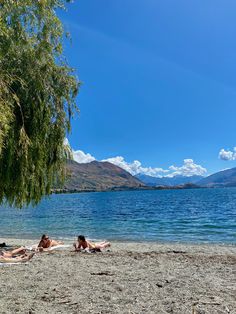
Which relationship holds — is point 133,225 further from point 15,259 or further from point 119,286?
point 119,286

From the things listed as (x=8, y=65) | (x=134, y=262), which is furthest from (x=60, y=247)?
(x=8, y=65)

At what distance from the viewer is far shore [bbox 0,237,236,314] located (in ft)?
24.5

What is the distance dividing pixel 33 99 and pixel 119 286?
20.7ft

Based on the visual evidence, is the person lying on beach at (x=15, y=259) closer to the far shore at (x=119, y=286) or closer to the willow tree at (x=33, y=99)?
the far shore at (x=119, y=286)

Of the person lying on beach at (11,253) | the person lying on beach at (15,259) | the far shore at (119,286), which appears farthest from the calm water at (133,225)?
the far shore at (119,286)

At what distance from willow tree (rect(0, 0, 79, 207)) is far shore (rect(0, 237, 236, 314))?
3.11m

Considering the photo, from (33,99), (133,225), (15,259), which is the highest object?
(33,99)

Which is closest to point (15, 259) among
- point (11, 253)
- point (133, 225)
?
point (11, 253)

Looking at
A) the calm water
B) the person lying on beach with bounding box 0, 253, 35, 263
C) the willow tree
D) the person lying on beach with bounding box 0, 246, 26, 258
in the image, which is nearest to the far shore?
the person lying on beach with bounding box 0, 253, 35, 263

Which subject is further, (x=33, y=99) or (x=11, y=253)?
(x=11, y=253)

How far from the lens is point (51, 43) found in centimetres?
1151

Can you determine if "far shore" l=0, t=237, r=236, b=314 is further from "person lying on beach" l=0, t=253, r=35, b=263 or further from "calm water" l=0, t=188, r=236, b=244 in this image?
"calm water" l=0, t=188, r=236, b=244

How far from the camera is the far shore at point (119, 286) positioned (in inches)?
294

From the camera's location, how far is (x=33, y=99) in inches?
457
